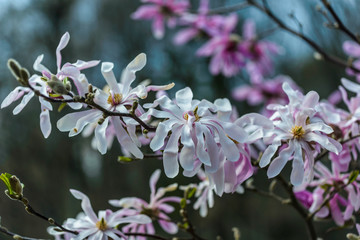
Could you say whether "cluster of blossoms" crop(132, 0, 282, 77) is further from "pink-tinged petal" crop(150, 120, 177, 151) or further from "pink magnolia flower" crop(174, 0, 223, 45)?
"pink-tinged petal" crop(150, 120, 177, 151)

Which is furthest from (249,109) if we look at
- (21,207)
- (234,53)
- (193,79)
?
(234,53)

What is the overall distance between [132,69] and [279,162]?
7.5 inches

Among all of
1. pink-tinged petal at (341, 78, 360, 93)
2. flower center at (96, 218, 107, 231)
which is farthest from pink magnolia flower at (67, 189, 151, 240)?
pink-tinged petal at (341, 78, 360, 93)

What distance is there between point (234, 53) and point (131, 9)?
303cm

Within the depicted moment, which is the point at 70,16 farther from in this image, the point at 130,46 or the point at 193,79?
the point at 193,79

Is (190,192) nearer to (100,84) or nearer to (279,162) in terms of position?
(279,162)

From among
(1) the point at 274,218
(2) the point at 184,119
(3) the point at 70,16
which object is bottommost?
(1) the point at 274,218

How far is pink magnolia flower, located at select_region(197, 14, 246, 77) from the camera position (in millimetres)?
1181

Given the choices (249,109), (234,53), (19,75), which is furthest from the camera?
(249,109)

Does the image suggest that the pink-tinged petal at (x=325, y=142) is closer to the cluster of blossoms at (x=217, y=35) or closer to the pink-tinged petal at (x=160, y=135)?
the pink-tinged petal at (x=160, y=135)

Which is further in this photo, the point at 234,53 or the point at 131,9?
the point at 131,9

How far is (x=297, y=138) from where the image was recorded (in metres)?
0.46

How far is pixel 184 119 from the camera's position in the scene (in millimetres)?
436

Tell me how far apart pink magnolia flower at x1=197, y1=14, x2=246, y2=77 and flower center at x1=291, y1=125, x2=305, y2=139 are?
75cm
